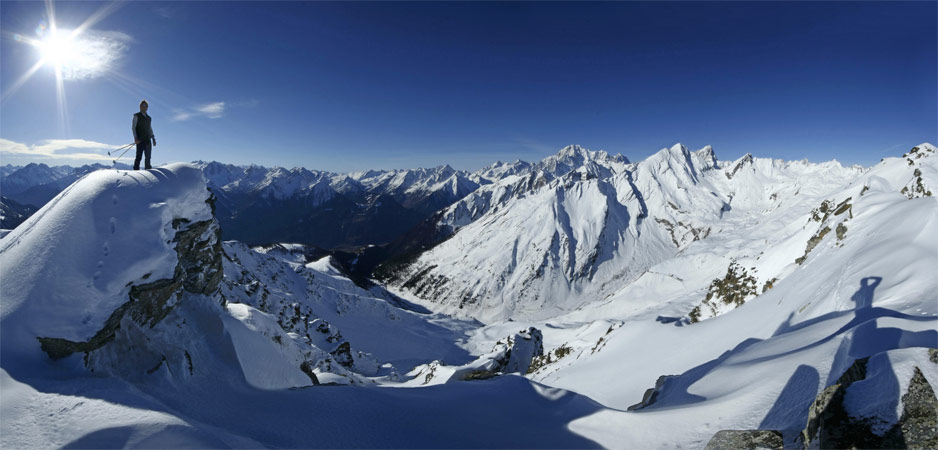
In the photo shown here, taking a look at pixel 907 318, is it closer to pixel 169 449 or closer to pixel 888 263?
pixel 888 263

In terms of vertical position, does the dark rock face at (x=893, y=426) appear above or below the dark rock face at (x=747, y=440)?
above

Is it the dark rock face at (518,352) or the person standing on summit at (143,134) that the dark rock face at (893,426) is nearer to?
the person standing on summit at (143,134)

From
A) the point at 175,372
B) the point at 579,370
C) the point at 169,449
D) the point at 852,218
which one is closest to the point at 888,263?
the point at 852,218

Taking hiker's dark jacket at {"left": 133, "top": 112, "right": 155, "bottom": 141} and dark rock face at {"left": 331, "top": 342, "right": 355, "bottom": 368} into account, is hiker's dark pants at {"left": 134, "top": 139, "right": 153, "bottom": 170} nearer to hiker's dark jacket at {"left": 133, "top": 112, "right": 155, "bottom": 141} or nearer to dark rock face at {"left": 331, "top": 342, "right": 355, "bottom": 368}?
hiker's dark jacket at {"left": 133, "top": 112, "right": 155, "bottom": 141}

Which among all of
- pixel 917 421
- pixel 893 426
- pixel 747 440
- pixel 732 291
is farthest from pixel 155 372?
pixel 732 291

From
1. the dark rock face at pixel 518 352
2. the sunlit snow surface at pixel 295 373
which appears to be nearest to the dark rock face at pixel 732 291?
the sunlit snow surface at pixel 295 373
